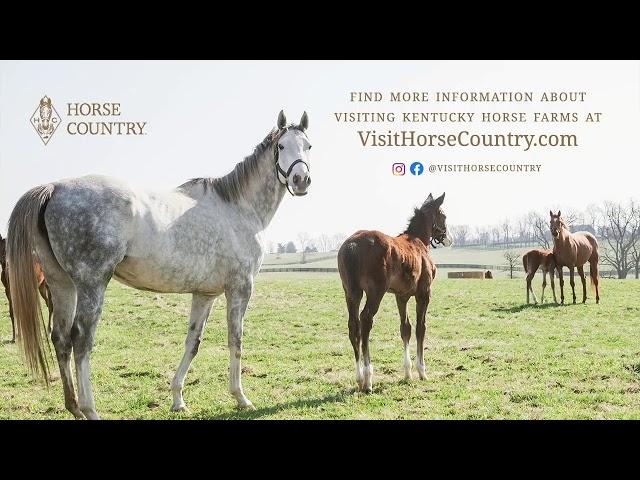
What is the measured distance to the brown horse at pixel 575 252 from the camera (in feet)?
38.5

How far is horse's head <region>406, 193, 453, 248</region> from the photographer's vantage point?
655 cm

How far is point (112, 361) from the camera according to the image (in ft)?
22.0

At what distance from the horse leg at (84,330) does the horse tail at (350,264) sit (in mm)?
2187

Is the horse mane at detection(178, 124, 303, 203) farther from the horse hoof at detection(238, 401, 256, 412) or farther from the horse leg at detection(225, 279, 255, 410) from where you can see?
the horse hoof at detection(238, 401, 256, 412)

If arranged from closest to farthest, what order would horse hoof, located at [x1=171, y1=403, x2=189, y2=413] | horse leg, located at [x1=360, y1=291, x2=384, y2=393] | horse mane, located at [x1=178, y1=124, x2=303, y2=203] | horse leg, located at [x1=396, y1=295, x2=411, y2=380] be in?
horse hoof, located at [x1=171, y1=403, x2=189, y2=413]
horse mane, located at [x1=178, y1=124, x2=303, y2=203]
horse leg, located at [x1=360, y1=291, x2=384, y2=393]
horse leg, located at [x1=396, y1=295, x2=411, y2=380]

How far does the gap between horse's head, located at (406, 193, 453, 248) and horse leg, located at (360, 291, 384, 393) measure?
1.34 m

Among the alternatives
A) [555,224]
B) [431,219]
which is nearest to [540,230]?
[555,224]

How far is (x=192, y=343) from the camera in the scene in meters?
4.98

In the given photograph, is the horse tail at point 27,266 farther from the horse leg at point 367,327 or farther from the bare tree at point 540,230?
the bare tree at point 540,230

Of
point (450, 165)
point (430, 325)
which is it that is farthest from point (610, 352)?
point (450, 165)

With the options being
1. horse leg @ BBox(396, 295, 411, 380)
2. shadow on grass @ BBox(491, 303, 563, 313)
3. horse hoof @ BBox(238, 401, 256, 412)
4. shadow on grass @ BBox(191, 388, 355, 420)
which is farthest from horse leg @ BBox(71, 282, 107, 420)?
shadow on grass @ BBox(491, 303, 563, 313)

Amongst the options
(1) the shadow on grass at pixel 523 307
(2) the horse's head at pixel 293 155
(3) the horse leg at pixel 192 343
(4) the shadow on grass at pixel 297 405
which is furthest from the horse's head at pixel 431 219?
(1) the shadow on grass at pixel 523 307

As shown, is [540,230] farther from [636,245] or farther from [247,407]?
[247,407]

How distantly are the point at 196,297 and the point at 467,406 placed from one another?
2.47 metres
